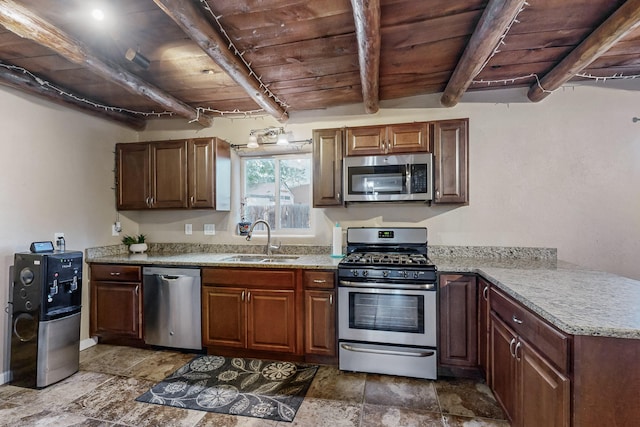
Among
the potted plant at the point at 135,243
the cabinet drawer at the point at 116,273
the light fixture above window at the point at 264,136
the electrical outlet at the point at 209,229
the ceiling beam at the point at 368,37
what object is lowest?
the cabinet drawer at the point at 116,273

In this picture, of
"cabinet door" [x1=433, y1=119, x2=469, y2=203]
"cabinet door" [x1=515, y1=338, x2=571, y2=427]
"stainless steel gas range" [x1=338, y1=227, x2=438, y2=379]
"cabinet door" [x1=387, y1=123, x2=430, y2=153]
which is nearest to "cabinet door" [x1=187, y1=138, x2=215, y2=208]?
"stainless steel gas range" [x1=338, y1=227, x2=438, y2=379]

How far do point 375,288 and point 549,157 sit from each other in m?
2.11

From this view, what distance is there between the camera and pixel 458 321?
239 centimetres

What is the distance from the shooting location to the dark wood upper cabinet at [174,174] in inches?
126

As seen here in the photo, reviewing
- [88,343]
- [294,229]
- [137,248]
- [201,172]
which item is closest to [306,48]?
[201,172]

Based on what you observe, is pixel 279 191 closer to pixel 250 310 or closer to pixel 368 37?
pixel 250 310

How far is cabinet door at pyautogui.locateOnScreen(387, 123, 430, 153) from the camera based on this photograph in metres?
2.76

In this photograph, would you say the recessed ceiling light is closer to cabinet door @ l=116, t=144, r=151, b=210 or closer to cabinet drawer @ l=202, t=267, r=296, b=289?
cabinet door @ l=116, t=144, r=151, b=210

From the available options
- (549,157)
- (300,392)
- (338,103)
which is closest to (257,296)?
(300,392)

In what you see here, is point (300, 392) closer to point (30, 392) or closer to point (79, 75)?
point (30, 392)

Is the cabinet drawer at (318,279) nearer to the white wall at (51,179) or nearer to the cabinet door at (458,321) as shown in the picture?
the cabinet door at (458,321)

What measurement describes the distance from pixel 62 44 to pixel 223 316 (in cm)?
238

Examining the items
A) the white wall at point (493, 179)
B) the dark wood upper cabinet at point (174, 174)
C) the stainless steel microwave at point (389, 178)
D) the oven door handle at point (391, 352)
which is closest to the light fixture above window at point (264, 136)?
the dark wood upper cabinet at point (174, 174)

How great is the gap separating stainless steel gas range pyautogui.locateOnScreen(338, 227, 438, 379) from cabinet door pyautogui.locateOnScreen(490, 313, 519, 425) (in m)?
0.43
